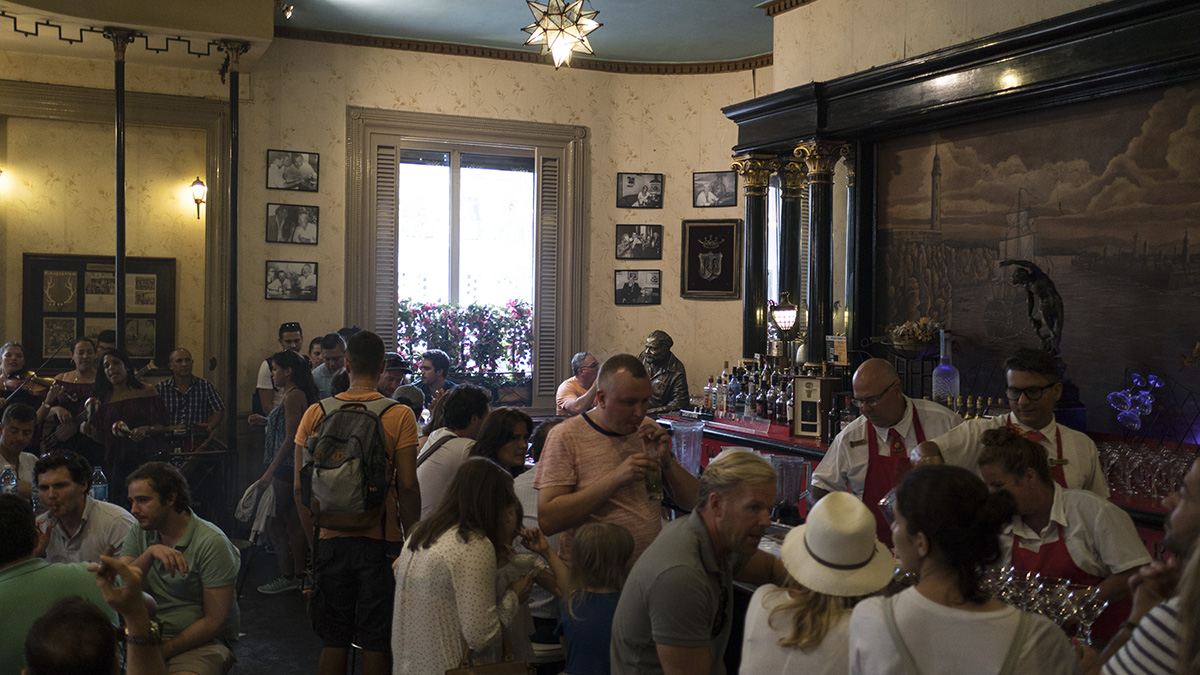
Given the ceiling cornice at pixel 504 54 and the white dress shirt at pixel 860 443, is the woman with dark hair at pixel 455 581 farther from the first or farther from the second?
the ceiling cornice at pixel 504 54

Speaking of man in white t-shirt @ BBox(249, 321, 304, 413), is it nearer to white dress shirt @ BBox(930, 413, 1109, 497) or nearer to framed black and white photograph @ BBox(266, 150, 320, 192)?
framed black and white photograph @ BBox(266, 150, 320, 192)

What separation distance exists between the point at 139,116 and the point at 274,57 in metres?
1.41

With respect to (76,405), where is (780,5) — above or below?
above

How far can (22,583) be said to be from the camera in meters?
3.04

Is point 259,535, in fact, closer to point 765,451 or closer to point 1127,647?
point 765,451

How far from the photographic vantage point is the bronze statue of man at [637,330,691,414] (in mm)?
8570

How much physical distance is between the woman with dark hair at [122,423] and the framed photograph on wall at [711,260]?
580 centimetres

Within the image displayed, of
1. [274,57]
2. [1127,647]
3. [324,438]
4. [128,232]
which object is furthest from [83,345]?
[1127,647]

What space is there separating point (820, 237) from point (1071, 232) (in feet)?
6.72

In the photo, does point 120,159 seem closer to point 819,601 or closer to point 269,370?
point 269,370

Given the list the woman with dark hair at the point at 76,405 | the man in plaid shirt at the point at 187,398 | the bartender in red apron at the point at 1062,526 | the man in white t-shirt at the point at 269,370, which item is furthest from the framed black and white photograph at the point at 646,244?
the bartender in red apron at the point at 1062,526

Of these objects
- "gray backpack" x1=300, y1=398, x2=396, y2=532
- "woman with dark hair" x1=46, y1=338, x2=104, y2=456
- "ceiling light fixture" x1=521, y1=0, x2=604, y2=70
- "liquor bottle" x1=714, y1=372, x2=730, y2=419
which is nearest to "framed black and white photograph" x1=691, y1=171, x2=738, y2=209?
"liquor bottle" x1=714, y1=372, x2=730, y2=419

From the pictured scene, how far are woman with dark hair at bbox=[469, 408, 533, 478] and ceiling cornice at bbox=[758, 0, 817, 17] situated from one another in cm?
548

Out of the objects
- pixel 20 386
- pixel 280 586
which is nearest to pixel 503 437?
pixel 280 586
